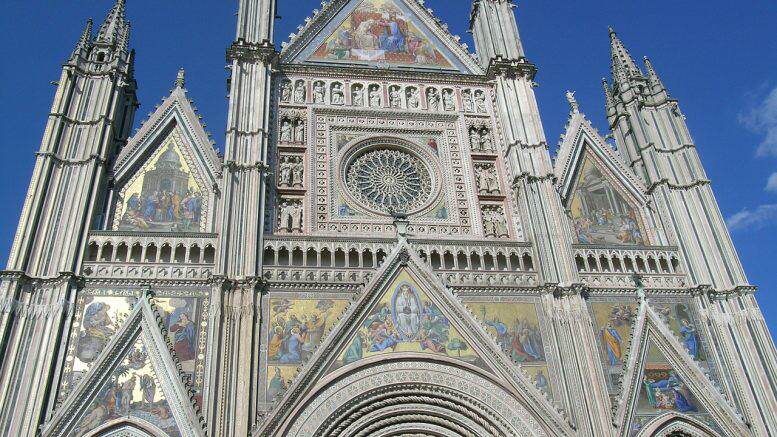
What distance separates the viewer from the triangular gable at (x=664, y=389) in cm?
1426

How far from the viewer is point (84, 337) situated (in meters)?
13.6

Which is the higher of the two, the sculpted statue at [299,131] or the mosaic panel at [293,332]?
the sculpted statue at [299,131]

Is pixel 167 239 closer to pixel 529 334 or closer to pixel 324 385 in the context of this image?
pixel 324 385

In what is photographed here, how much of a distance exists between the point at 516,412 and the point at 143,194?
32.2 ft

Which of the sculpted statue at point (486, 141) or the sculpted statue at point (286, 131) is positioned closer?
the sculpted statue at point (286, 131)

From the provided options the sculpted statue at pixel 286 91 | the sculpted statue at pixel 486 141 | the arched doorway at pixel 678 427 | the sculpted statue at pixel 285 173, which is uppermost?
the sculpted statue at pixel 286 91

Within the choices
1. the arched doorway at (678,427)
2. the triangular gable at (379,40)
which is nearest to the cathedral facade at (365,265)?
the arched doorway at (678,427)

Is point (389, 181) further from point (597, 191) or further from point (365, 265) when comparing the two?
point (597, 191)

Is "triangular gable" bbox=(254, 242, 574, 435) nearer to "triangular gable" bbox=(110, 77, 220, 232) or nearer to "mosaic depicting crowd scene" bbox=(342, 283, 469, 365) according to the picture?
"mosaic depicting crowd scene" bbox=(342, 283, 469, 365)

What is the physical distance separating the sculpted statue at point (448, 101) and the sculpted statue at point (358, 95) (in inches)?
92.4

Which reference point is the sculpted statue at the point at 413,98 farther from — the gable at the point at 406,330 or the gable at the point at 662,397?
the gable at the point at 662,397

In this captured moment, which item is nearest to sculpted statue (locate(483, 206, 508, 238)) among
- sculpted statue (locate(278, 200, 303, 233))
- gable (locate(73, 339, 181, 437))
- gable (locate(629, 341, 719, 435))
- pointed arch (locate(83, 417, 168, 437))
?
gable (locate(629, 341, 719, 435))

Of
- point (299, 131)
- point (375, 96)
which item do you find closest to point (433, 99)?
point (375, 96)

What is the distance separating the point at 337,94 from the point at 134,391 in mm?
9619
